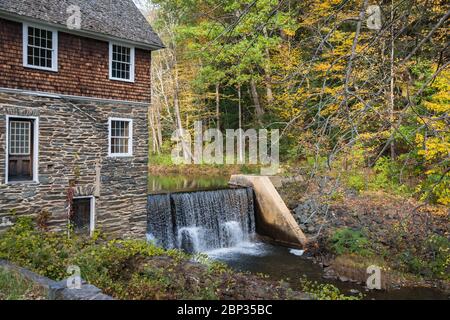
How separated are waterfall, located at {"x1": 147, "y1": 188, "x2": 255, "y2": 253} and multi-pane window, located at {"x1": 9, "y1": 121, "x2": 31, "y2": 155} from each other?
17.7 feet

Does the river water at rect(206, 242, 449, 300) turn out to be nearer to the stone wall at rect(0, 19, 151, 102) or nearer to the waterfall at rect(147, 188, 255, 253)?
the waterfall at rect(147, 188, 255, 253)

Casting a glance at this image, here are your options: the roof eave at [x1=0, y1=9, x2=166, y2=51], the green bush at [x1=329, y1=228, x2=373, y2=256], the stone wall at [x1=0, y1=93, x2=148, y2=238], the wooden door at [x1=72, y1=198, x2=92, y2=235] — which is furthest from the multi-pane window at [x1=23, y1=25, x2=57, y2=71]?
the green bush at [x1=329, y1=228, x2=373, y2=256]

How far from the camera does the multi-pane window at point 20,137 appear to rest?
11.4m

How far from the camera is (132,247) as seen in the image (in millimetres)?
10234

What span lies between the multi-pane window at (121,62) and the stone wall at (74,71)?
0.21 metres

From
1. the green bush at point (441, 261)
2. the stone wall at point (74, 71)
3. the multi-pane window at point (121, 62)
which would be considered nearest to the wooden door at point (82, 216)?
the stone wall at point (74, 71)

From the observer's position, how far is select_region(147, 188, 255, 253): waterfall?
15805 millimetres

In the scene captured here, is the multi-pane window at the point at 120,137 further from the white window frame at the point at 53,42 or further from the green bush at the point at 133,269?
the green bush at the point at 133,269

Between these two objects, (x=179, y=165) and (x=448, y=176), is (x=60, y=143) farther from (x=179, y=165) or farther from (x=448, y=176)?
(x=179, y=165)

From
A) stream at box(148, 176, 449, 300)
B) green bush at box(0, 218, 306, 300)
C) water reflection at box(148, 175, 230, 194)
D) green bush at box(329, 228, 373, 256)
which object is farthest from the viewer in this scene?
water reflection at box(148, 175, 230, 194)

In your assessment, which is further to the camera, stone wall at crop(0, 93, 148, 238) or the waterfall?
the waterfall
